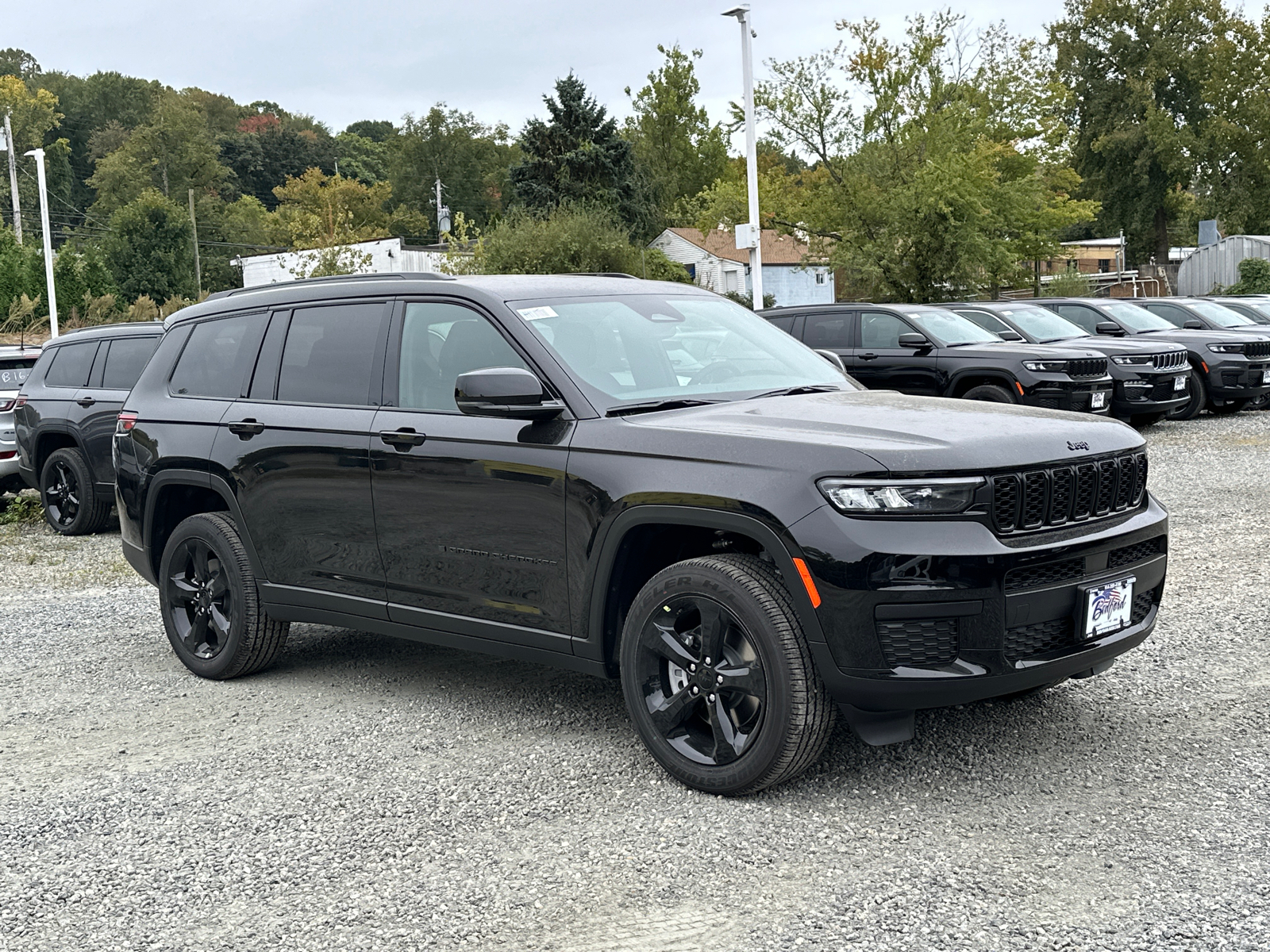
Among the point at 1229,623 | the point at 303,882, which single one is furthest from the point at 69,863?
the point at 1229,623

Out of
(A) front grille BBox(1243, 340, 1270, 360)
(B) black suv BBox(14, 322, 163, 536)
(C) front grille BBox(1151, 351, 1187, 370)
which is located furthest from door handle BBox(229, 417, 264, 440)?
(A) front grille BBox(1243, 340, 1270, 360)

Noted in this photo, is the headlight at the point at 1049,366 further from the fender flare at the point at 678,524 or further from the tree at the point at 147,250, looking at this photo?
the tree at the point at 147,250

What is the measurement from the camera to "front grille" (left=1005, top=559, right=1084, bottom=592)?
152 inches

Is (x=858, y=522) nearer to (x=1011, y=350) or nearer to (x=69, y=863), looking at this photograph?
(x=69, y=863)

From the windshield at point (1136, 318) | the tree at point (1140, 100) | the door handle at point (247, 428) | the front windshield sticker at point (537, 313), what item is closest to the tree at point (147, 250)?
the tree at point (1140, 100)

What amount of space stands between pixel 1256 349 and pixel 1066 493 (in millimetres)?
15229

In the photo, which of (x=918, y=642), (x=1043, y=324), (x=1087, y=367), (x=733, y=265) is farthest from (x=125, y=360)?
(x=733, y=265)

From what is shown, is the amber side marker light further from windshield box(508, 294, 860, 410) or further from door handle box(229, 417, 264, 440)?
door handle box(229, 417, 264, 440)

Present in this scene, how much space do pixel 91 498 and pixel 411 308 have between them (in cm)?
747

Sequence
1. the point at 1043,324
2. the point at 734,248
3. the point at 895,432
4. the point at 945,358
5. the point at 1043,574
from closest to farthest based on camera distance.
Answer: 1. the point at 1043,574
2. the point at 895,432
3. the point at 945,358
4. the point at 1043,324
5. the point at 734,248

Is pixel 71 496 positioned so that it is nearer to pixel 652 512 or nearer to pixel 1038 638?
pixel 652 512

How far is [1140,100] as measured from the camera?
6550 centimetres

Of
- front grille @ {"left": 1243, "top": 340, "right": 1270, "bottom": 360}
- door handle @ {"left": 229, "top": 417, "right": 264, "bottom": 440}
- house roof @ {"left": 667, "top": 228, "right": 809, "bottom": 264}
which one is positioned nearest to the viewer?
door handle @ {"left": 229, "top": 417, "right": 264, "bottom": 440}

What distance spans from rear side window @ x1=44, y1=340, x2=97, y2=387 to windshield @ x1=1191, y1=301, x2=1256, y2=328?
1572 cm
